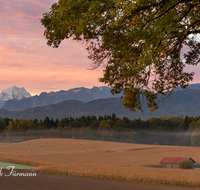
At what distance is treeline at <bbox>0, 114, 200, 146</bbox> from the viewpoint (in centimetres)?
18162

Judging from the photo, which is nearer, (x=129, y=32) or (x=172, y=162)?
(x=129, y=32)

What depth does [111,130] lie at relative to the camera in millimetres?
183750

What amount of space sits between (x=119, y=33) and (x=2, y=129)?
198m

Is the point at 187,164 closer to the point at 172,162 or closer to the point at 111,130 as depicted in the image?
the point at 172,162

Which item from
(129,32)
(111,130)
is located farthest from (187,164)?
(111,130)

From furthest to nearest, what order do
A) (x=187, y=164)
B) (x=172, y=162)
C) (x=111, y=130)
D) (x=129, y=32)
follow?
(x=111, y=130) < (x=172, y=162) < (x=187, y=164) < (x=129, y=32)

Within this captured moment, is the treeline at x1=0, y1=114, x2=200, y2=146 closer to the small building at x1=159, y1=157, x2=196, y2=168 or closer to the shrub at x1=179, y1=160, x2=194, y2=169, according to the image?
the small building at x1=159, y1=157, x2=196, y2=168

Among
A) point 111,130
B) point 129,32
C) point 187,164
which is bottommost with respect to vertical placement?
point 187,164

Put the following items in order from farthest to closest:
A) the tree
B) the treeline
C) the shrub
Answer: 1. the treeline
2. the shrub
3. the tree

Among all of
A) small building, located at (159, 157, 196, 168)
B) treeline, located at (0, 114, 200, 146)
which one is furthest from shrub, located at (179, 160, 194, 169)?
treeline, located at (0, 114, 200, 146)

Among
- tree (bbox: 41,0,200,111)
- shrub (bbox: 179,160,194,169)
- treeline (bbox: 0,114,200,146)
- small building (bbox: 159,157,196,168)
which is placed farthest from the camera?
treeline (bbox: 0,114,200,146)

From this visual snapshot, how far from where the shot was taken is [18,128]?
616 ft

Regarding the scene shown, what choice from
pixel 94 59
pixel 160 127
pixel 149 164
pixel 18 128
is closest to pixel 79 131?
pixel 18 128

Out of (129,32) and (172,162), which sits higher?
(129,32)
